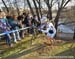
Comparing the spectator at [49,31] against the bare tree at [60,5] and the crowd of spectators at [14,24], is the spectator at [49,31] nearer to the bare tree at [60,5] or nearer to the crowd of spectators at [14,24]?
the crowd of spectators at [14,24]

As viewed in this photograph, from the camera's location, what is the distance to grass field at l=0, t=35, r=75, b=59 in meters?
8.07

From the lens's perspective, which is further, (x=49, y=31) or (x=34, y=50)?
(x=49, y=31)

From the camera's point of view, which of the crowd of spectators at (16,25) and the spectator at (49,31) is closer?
the crowd of spectators at (16,25)

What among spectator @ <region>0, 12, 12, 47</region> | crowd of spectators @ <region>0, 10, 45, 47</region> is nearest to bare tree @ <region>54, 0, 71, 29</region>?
crowd of spectators @ <region>0, 10, 45, 47</region>

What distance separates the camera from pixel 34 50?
8625 mm

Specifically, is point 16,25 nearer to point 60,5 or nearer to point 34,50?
point 34,50

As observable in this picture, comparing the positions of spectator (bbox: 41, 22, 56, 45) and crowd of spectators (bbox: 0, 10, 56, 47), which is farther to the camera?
spectator (bbox: 41, 22, 56, 45)

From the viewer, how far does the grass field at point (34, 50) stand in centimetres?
807

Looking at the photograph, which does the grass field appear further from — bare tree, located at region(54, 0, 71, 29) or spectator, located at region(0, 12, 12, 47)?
bare tree, located at region(54, 0, 71, 29)

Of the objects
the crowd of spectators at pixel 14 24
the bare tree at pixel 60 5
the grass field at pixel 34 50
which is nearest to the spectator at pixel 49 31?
the crowd of spectators at pixel 14 24

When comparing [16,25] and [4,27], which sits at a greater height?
[4,27]

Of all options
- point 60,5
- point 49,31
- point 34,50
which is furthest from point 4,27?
point 60,5

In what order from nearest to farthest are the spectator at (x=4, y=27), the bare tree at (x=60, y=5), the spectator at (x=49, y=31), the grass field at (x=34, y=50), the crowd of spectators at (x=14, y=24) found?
the grass field at (x=34, y=50) < the spectator at (x=4, y=27) < the crowd of spectators at (x=14, y=24) < the spectator at (x=49, y=31) < the bare tree at (x=60, y=5)

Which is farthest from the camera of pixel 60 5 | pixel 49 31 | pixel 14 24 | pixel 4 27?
pixel 60 5
